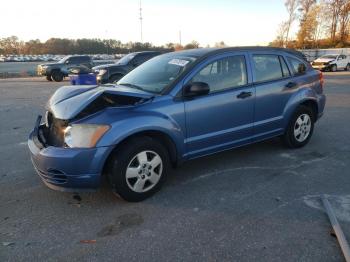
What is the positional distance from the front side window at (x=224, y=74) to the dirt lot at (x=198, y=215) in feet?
3.93

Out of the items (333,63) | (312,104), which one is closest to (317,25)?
(333,63)

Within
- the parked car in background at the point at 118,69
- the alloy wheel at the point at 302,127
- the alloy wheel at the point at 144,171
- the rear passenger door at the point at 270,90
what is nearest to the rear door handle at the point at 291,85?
the rear passenger door at the point at 270,90

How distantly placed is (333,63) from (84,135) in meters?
28.9

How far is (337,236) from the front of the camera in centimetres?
292

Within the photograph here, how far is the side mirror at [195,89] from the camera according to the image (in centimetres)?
392

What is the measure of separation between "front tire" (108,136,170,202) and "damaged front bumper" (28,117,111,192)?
166mm

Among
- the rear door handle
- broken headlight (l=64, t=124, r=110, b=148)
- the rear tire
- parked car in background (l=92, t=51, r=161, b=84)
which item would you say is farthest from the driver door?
the rear tire

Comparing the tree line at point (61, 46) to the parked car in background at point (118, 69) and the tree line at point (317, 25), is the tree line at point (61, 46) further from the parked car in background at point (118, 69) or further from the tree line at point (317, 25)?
the parked car in background at point (118, 69)

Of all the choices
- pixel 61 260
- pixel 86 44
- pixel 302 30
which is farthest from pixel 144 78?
pixel 86 44

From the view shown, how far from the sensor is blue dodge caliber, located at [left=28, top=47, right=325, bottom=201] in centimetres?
342

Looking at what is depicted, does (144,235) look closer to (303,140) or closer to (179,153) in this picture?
(179,153)

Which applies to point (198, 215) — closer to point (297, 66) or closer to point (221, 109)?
point (221, 109)

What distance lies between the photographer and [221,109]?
14.1 feet

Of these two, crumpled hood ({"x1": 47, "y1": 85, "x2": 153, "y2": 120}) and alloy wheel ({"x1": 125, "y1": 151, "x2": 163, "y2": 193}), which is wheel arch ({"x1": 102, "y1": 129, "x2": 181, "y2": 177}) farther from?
crumpled hood ({"x1": 47, "y1": 85, "x2": 153, "y2": 120})
